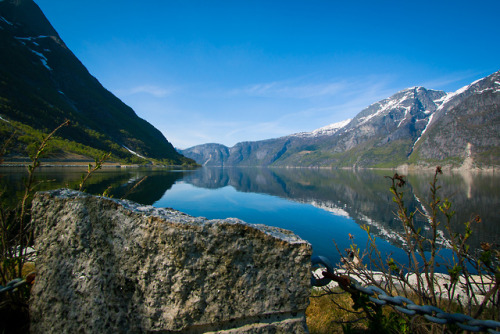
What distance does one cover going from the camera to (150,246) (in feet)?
6.17

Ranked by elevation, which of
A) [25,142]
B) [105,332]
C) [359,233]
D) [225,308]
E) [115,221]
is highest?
[25,142]

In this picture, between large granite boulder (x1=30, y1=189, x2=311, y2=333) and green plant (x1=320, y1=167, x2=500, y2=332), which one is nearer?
large granite boulder (x1=30, y1=189, x2=311, y2=333)

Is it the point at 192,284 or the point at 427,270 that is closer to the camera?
the point at 192,284

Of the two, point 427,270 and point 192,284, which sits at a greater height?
point 192,284

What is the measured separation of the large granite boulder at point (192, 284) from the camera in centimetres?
184

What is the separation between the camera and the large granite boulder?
1836 mm

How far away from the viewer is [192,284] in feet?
6.05

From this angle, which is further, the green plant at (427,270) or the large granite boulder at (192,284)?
the green plant at (427,270)

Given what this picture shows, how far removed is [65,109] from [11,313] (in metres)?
222

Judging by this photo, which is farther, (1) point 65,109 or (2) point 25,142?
(1) point 65,109

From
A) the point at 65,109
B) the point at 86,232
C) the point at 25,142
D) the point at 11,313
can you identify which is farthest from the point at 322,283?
the point at 65,109

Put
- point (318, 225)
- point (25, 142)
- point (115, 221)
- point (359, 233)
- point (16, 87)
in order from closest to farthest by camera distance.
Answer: point (115, 221) → point (359, 233) → point (318, 225) → point (25, 142) → point (16, 87)

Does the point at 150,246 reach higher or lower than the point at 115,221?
lower

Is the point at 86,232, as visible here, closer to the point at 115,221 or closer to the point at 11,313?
the point at 115,221
